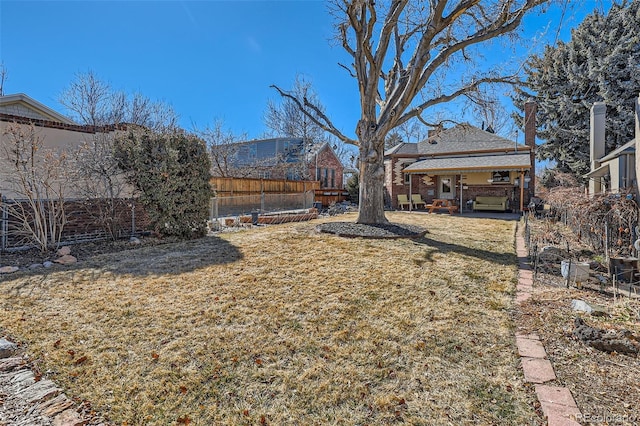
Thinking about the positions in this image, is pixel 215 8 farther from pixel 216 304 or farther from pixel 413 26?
pixel 216 304

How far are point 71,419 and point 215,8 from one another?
1212cm

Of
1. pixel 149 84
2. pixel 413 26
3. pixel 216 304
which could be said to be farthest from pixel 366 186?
pixel 149 84

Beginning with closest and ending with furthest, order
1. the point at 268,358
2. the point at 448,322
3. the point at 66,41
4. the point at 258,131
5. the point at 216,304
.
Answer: the point at 268,358, the point at 448,322, the point at 216,304, the point at 66,41, the point at 258,131

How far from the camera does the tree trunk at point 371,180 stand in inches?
380

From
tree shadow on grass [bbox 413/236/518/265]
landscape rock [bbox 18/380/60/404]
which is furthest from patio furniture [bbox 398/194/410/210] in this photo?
landscape rock [bbox 18/380/60/404]

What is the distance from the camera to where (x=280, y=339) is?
3.38m

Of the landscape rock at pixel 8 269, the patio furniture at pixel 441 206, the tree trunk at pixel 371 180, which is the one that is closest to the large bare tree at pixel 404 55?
the tree trunk at pixel 371 180

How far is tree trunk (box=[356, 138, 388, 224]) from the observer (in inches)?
380

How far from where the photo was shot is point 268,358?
3059mm

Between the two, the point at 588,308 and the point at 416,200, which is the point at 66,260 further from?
the point at 416,200

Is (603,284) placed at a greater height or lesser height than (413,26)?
lesser

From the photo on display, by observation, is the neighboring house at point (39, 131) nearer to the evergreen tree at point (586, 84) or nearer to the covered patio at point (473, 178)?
the covered patio at point (473, 178)

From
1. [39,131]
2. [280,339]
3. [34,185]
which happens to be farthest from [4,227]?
[280,339]

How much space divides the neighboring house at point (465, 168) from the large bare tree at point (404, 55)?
6.60 metres
